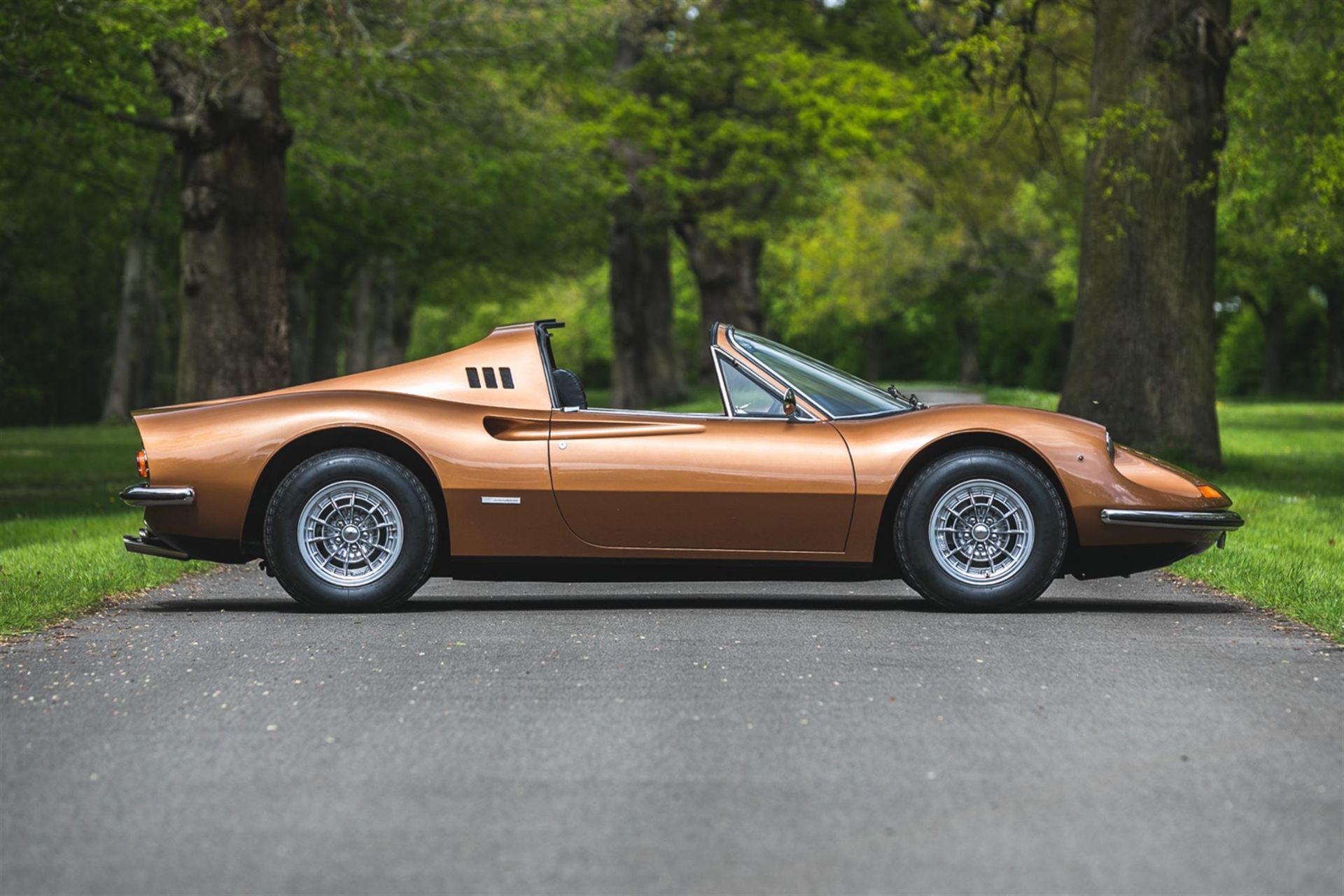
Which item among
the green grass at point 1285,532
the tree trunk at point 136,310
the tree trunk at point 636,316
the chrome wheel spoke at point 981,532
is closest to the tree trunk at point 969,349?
the tree trunk at point 636,316

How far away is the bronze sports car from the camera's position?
7.67m

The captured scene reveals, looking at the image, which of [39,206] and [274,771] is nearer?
[274,771]

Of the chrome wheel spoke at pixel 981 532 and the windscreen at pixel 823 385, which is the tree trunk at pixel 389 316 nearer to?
the windscreen at pixel 823 385

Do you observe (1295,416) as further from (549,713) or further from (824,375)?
(549,713)

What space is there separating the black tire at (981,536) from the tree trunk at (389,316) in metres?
32.9

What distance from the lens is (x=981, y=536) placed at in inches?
304

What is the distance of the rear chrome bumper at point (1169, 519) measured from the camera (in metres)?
7.64

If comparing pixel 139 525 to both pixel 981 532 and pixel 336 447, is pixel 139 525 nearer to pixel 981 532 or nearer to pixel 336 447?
pixel 336 447

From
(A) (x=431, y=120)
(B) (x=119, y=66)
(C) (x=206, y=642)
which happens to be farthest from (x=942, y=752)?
(A) (x=431, y=120)

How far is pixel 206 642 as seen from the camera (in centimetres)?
691

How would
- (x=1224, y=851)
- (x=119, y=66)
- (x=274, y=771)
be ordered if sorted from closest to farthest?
(x=1224, y=851) < (x=274, y=771) < (x=119, y=66)

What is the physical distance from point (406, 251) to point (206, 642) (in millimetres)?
28905

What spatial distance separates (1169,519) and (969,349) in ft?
208

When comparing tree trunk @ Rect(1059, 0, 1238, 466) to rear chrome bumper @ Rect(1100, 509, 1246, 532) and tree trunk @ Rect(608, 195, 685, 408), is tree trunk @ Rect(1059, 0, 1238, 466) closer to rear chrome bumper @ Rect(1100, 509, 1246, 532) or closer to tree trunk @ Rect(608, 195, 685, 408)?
rear chrome bumper @ Rect(1100, 509, 1246, 532)
